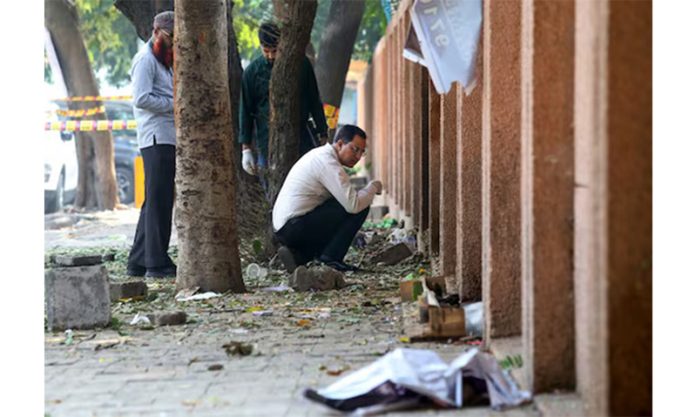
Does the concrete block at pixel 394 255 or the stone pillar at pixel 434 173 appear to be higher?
the stone pillar at pixel 434 173

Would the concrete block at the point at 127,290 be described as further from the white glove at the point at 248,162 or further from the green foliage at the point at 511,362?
the green foliage at the point at 511,362

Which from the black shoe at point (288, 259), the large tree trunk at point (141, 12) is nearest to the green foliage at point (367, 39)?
the large tree trunk at point (141, 12)

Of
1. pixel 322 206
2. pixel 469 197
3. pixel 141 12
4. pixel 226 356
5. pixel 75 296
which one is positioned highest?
pixel 141 12

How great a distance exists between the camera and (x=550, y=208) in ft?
16.8

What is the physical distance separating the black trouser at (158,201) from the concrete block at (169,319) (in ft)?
8.56

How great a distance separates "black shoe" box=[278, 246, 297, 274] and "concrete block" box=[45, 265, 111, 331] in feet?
10.2

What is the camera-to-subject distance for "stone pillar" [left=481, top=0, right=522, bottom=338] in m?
6.24

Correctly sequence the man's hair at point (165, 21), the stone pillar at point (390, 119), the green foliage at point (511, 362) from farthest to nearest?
the stone pillar at point (390, 119) → the man's hair at point (165, 21) → the green foliage at point (511, 362)

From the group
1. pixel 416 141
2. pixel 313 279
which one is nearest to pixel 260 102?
pixel 416 141

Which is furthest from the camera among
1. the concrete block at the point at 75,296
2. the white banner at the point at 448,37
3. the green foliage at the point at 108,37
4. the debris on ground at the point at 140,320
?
the green foliage at the point at 108,37

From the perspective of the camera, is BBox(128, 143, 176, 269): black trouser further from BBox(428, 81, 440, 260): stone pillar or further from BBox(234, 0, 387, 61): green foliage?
BBox(234, 0, 387, 61): green foliage

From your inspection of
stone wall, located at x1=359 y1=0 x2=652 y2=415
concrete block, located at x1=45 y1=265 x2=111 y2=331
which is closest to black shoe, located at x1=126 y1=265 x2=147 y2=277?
concrete block, located at x1=45 y1=265 x2=111 y2=331

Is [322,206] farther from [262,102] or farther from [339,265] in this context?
[262,102]

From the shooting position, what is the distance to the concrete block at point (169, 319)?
7.88 meters
